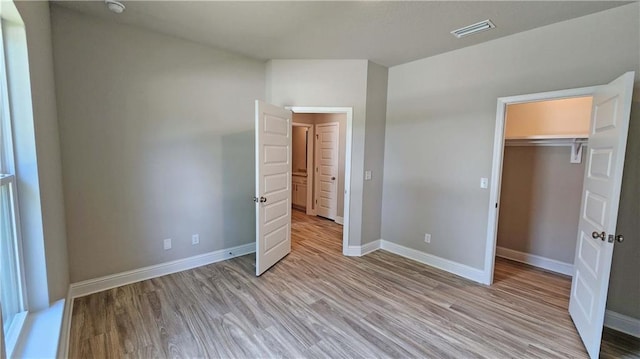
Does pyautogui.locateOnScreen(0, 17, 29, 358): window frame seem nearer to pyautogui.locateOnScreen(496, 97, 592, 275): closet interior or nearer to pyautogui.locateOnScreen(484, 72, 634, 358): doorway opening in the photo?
pyautogui.locateOnScreen(484, 72, 634, 358): doorway opening

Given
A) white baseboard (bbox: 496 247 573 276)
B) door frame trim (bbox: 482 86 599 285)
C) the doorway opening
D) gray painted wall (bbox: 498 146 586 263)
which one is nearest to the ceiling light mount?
door frame trim (bbox: 482 86 599 285)

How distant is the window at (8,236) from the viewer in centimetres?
163

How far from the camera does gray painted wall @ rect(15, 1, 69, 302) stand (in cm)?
186

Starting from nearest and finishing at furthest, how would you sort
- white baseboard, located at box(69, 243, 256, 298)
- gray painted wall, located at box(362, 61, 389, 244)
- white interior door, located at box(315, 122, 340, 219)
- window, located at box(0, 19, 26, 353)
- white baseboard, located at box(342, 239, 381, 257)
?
1. window, located at box(0, 19, 26, 353)
2. white baseboard, located at box(69, 243, 256, 298)
3. gray painted wall, located at box(362, 61, 389, 244)
4. white baseboard, located at box(342, 239, 381, 257)
5. white interior door, located at box(315, 122, 340, 219)

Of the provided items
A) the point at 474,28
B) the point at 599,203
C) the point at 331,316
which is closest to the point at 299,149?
the point at 474,28

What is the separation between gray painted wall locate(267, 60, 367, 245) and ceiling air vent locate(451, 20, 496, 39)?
115 centimetres

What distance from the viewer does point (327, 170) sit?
6.01 metres

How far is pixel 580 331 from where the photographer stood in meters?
2.23

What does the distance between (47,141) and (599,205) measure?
4.16 metres

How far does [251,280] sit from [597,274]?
2995mm

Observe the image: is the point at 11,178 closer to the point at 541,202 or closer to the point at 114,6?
the point at 114,6

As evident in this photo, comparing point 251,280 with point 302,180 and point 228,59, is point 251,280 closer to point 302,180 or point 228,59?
point 228,59

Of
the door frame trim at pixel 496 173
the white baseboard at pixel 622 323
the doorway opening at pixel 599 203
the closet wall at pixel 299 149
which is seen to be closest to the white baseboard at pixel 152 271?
the door frame trim at pixel 496 173

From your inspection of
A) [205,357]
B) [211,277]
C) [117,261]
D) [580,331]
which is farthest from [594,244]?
[117,261]
